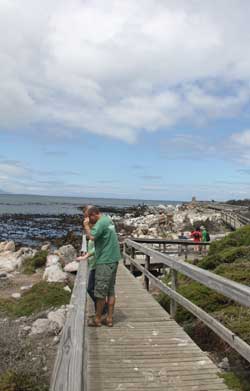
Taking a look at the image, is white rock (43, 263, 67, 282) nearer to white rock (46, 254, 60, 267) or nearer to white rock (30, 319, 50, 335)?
white rock (46, 254, 60, 267)

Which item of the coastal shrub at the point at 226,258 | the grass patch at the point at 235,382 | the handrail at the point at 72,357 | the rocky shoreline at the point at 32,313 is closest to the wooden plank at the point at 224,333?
the grass patch at the point at 235,382

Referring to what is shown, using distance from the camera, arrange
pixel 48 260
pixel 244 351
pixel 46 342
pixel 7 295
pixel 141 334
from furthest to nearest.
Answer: pixel 48 260 → pixel 7 295 → pixel 46 342 → pixel 141 334 → pixel 244 351

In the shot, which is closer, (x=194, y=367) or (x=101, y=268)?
(x=194, y=367)

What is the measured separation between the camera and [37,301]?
31.0ft

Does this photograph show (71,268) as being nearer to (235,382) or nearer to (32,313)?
(32,313)

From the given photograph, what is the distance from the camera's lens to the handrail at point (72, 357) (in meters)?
2.41

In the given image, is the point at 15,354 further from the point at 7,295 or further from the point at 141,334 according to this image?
the point at 7,295

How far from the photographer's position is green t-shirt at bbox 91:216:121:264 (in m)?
5.64

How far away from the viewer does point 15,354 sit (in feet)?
19.2

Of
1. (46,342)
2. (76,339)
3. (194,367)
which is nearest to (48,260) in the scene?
(46,342)

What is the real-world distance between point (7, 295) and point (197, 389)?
8937mm

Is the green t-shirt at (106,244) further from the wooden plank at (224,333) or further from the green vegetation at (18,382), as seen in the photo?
the green vegetation at (18,382)

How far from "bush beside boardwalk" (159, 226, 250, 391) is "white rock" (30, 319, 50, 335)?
7.05 feet

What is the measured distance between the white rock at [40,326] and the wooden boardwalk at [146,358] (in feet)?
4.77
